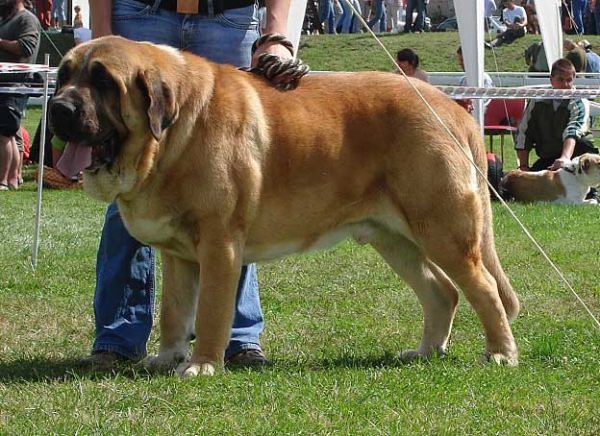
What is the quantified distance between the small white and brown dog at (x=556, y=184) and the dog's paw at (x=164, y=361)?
737 centimetres

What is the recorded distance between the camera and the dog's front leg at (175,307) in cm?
425

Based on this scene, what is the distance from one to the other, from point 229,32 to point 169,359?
1423 millimetres

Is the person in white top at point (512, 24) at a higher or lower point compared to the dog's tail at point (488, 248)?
lower

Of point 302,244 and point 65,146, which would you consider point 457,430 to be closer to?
point 302,244

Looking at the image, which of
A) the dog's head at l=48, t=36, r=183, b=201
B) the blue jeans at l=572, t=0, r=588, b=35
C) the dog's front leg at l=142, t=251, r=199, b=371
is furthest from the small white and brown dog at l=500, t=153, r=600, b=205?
the blue jeans at l=572, t=0, r=588, b=35

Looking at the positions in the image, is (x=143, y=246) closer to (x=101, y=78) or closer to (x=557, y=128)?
(x=101, y=78)

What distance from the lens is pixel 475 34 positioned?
10.9 metres

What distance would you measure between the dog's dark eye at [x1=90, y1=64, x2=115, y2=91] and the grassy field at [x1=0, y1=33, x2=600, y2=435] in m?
1.10

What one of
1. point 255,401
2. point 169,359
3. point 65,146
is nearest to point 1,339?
point 169,359

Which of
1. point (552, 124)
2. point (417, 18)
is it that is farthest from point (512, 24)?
point (552, 124)

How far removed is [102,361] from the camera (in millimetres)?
4312

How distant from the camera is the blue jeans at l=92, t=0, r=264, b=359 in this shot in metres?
4.38

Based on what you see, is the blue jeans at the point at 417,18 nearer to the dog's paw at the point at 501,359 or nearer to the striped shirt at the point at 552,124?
the striped shirt at the point at 552,124

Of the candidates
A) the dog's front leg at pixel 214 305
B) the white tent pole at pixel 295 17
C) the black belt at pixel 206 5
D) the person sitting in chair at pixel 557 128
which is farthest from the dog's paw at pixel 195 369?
the person sitting in chair at pixel 557 128
